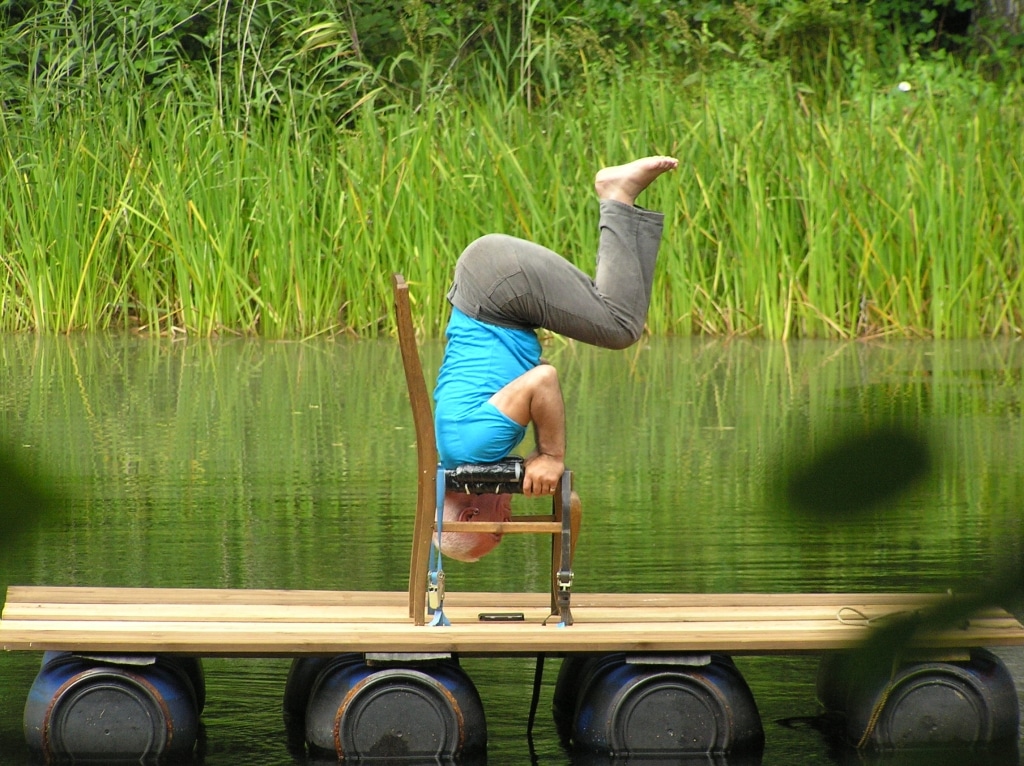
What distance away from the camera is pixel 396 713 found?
270 centimetres

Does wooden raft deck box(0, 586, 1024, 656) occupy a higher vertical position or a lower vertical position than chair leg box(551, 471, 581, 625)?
lower

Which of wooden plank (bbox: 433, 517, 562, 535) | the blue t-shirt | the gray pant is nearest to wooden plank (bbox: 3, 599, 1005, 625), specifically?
wooden plank (bbox: 433, 517, 562, 535)

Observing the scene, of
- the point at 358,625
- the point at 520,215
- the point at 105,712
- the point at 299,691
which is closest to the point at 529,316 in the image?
the point at 358,625

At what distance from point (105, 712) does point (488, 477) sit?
743 millimetres

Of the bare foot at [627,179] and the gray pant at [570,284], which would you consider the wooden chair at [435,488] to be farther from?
the bare foot at [627,179]

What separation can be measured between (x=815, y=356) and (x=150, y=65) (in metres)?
4.74

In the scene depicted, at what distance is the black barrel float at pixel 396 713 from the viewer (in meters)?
2.68

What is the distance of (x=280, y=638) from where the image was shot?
264cm

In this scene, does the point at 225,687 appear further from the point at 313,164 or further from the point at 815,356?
the point at 313,164

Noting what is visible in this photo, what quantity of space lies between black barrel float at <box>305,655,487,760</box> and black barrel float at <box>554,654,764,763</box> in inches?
8.7

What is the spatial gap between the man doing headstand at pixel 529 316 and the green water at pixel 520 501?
0.36 metres

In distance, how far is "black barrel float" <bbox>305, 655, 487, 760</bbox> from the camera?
2.68 metres

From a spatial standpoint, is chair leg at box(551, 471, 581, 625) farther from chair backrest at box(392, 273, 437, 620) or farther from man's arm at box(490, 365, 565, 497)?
chair backrest at box(392, 273, 437, 620)

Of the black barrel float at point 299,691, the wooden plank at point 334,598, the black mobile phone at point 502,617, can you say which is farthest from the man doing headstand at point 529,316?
the black barrel float at point 299,691
